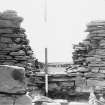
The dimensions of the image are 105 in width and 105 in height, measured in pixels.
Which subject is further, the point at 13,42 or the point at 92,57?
the point at 13,42

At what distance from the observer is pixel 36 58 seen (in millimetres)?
11016

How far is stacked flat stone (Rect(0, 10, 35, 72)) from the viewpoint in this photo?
9789 mm

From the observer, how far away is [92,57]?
384 inches

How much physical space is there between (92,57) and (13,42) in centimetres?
209

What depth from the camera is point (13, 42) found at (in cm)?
998

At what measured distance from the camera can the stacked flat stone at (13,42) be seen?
32.1ft

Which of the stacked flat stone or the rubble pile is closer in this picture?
the rubble pile

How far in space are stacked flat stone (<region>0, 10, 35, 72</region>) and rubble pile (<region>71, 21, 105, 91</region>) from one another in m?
1.35

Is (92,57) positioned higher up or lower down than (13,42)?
lower down

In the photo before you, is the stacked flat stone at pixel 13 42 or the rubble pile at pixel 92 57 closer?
the rubble pile at pixel 92 57

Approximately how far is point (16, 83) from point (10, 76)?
0.10 m

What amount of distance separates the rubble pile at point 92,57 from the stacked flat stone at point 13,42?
4.43 ft

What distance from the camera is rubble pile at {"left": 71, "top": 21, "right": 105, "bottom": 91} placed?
9.50 metres

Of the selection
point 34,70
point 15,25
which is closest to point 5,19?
point 15,25
